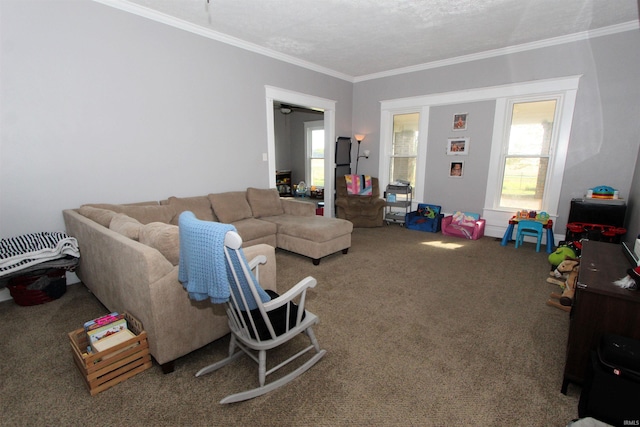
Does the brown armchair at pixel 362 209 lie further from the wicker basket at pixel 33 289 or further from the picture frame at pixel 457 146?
the wicker basket at pixel 33 289

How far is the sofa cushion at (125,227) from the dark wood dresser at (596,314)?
2.55 meters

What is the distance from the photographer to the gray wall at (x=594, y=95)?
353 centimetres

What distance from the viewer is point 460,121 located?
15.6ft

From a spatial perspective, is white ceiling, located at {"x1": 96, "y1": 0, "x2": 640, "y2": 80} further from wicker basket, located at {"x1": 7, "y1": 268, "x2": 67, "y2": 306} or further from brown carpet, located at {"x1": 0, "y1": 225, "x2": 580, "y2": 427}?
brown carpet, located at {"x1": 0, "y1": 225, "x2": 580, "y2": 427}

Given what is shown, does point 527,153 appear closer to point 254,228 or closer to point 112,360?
Result: point 254,228

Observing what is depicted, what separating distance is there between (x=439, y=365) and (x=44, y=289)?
3.16 meters

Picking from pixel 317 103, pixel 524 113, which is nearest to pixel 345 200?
pixel 317 103

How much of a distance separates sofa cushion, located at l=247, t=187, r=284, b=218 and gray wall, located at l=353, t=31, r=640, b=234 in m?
3.44

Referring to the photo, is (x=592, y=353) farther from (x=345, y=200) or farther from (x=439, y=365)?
(x=345, y=200)

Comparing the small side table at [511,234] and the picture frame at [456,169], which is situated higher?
the picture frame at [456,169]

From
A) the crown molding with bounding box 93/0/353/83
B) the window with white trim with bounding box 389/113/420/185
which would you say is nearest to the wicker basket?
the crown molding with bounding box 93/0/353/83

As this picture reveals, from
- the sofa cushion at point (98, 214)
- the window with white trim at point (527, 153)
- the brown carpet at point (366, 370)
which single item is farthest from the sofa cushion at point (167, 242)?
the window with white trim at point (527, 153)

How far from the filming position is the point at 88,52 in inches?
110

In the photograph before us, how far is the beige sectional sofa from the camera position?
65.2 inches
